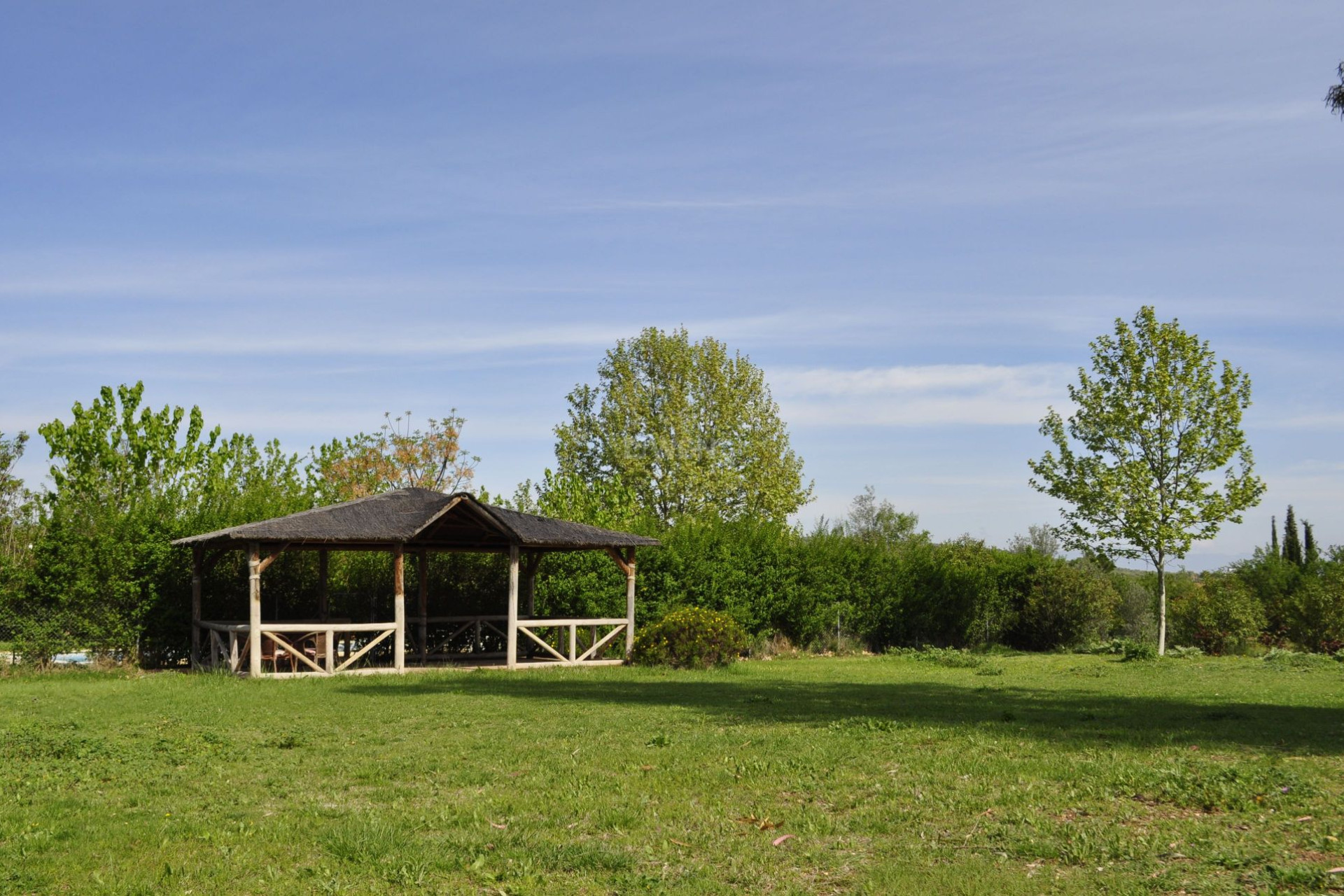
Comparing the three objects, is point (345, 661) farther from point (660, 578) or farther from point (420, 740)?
point (420, 740)

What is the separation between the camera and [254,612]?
67.1 ft

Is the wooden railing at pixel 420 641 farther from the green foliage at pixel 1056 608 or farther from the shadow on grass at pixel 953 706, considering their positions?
the green foliage at pixel 1056 608

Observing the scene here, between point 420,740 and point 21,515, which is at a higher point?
point 21,515

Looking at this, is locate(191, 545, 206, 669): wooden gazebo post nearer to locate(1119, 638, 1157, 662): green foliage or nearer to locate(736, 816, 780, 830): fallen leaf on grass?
locate(736, 816, 780, 830): fallen leaf on grass

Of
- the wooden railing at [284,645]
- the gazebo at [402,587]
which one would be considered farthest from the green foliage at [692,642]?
the wooden railing at [284,645]

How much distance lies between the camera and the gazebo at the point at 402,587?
20.6 metres

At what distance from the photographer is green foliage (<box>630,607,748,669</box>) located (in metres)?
23.1

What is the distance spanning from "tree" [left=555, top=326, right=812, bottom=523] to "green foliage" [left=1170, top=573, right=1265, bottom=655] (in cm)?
2086

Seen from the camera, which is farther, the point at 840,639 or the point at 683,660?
the point at 840,639

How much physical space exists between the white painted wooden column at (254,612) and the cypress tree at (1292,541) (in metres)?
53.2

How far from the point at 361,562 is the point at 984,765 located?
18811 millimetres

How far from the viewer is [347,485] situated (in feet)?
153

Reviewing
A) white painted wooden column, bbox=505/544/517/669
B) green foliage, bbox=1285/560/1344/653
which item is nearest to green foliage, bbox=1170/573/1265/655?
green foliage, bbox=1285/560/1344/653

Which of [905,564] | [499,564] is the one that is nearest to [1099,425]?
[905,564]
